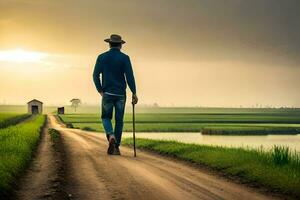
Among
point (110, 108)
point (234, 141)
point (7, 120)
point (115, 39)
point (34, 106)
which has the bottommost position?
point (234, 141)

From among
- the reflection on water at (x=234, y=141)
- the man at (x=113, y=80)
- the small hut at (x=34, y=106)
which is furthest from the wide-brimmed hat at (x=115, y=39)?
the small hut at (x=34, y=106)

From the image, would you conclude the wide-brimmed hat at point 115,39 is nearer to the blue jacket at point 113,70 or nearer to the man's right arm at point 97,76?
the blue jacket at point 113,70

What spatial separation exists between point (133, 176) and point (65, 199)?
270 centimetres

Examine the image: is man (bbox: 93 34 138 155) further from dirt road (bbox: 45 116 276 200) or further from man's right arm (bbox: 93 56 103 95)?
dirt road (bbox: 45 116 276 200)

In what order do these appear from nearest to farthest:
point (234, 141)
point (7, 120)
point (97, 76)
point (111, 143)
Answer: point (111, 143) → point (97, 76) → point (234, 141) → point (7, 120)

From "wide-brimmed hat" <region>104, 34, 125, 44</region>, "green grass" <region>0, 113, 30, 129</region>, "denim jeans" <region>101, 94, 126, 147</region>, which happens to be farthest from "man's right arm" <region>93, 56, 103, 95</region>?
"green grass" <region>0, 113, 30, 129</region>

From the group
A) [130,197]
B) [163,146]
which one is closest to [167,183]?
[130,197]

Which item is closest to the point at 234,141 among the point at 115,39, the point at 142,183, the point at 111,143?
the point at 111,143

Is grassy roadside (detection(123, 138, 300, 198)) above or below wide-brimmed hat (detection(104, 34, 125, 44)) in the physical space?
below

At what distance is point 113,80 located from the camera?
16078 mm

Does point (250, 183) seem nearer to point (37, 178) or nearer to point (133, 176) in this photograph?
point (133, 176)

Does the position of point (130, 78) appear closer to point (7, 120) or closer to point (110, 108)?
point (110, 108)

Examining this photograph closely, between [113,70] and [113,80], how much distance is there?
1.17 ft

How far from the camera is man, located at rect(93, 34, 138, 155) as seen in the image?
16.1 m
